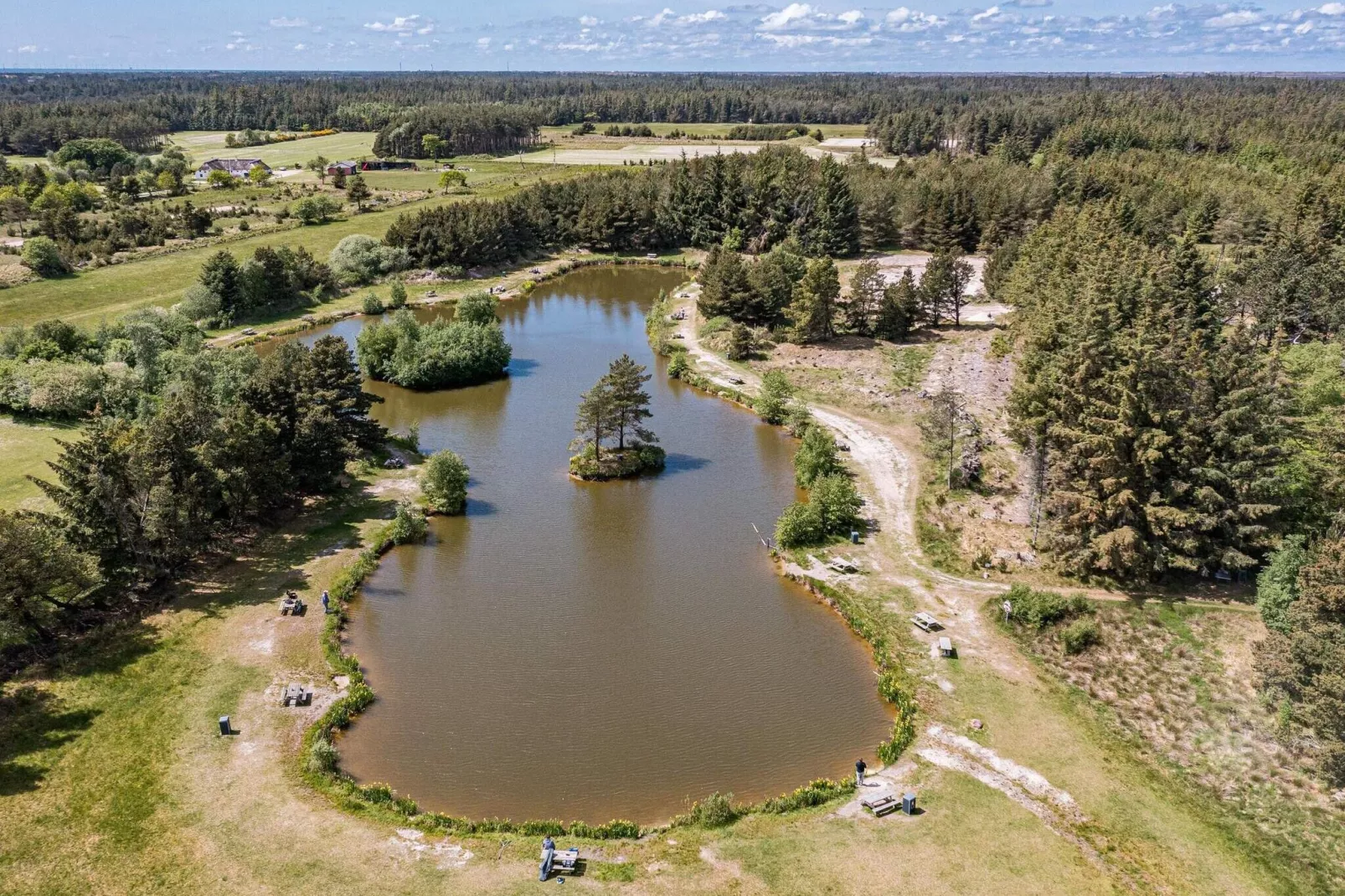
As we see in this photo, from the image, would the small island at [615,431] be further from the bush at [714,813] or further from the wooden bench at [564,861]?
the wooden bench at [564,861]

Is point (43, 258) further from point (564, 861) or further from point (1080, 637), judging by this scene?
point (1080, 637)

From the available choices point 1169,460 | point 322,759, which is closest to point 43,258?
point 322,759

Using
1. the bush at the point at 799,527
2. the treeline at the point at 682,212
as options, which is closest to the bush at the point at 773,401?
the bush at the point at 799,527

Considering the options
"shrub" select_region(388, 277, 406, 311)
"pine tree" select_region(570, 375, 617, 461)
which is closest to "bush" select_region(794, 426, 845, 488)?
"pine tree" select_region(570, 375, 617, 461)

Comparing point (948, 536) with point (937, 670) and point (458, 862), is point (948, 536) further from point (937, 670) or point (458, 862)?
point (458, 862)

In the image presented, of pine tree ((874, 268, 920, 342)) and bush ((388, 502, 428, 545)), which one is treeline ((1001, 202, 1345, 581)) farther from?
pine tree ((874, 268, 920, 342))
